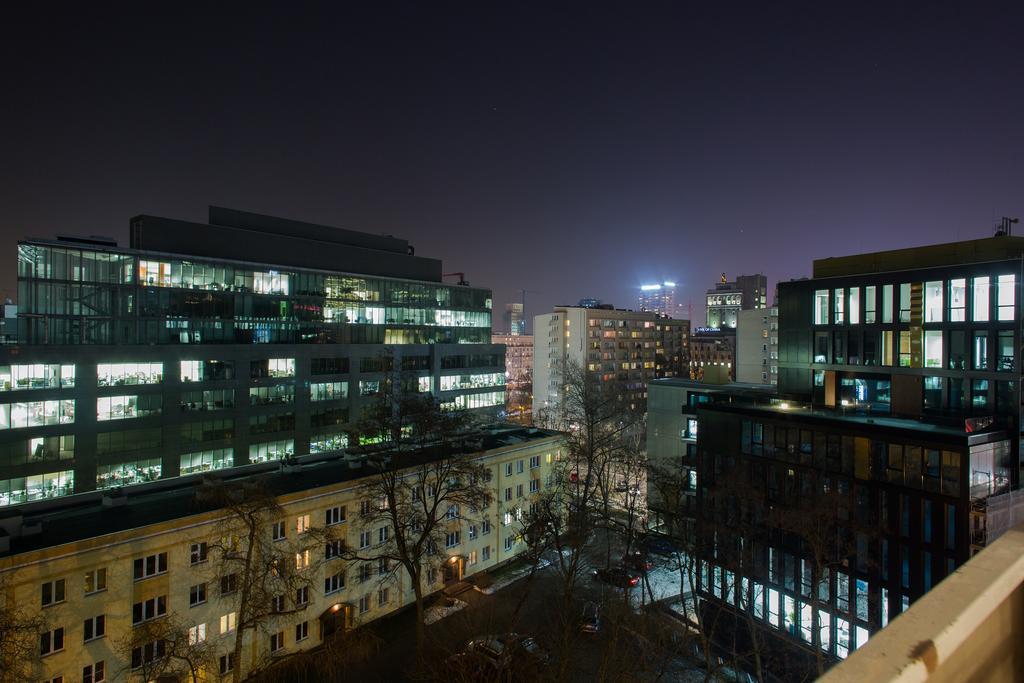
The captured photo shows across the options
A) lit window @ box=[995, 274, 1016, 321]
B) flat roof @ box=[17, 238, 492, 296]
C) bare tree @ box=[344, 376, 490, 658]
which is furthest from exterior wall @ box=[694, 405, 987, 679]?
flat roof @ box=[17, 238, 492, 296]

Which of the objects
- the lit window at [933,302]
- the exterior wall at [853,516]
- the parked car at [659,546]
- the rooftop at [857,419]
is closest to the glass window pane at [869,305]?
the lit window at [933,302]

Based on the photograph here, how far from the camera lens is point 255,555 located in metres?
22.4

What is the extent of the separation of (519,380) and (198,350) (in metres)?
112

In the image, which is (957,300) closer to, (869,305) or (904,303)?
(904,303)

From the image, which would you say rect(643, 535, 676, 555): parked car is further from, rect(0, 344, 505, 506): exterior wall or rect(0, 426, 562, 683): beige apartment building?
rect(0, 344, 505, 506): exterior wall

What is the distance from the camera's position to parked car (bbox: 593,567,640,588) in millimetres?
23725

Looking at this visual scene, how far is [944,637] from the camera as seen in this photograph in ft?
6.36

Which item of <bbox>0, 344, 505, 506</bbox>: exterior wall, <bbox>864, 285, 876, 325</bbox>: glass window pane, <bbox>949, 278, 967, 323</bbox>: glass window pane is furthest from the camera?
<bbox>0, 344, 505, 506</bbox>: exterior wall

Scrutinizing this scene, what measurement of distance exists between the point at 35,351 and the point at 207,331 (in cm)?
1115

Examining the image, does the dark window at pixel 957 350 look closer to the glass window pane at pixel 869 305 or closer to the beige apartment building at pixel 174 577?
the glass window pane at pixel 869 305

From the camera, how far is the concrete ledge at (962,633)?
1770mm

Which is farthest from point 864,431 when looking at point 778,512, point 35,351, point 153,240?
point 153,240

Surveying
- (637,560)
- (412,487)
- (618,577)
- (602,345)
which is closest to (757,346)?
(602,345)

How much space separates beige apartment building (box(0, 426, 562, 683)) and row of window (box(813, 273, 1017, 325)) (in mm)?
26294
